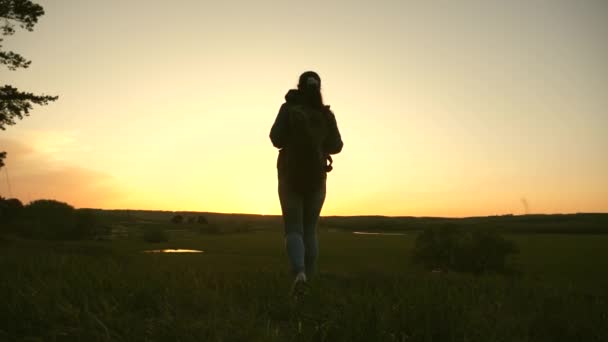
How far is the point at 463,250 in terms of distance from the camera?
40469 mm

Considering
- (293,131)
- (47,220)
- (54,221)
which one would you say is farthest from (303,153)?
(54,221)

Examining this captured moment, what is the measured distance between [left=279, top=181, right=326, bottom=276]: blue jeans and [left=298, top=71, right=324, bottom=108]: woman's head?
2.91 feet

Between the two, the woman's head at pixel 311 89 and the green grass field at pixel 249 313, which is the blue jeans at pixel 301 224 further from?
the woman's head at pixel 311 89

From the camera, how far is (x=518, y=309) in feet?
14.2

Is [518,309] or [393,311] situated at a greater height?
[393,311]

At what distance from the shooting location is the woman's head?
16.4 feet

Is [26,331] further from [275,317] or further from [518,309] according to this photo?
[518,309]

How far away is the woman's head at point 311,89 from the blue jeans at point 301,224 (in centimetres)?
89

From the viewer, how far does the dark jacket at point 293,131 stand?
15.7ft

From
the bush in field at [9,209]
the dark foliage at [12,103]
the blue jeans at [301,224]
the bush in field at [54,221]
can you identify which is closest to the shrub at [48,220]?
the bush in field at [54,221]

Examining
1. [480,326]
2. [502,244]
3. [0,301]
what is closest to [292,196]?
[480,326]

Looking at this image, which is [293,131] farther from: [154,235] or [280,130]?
[154,235]

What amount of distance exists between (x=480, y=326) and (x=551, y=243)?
325ft

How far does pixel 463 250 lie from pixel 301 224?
38.7 m
